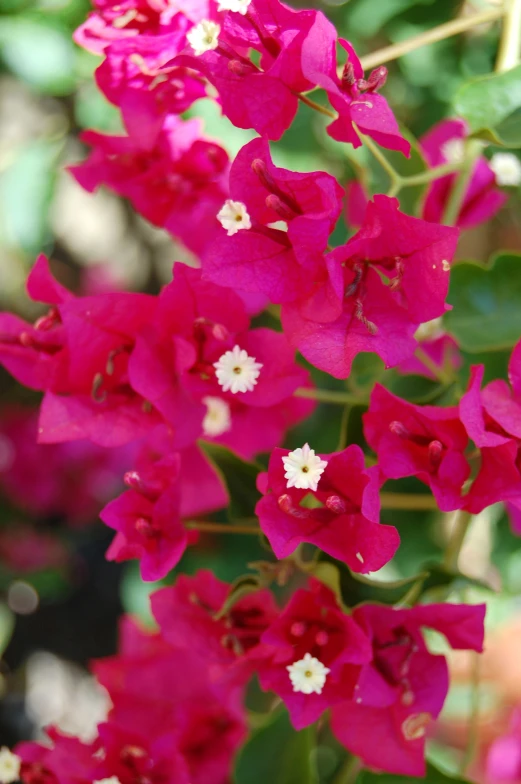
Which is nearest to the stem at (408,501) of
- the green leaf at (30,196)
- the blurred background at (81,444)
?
the blurred background at (81,444)

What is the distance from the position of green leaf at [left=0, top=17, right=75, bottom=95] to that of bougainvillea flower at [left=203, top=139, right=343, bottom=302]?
50 centimetres

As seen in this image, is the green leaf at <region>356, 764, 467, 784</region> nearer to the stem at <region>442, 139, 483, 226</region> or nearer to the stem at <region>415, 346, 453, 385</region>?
the stem at <region>415, 346, 453, 385</region>

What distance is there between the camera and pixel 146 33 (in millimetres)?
682

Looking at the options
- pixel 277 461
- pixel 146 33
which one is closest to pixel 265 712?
pixel 277 461

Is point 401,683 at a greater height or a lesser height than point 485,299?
lesser

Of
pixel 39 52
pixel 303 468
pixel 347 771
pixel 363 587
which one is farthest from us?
pixel 39 52

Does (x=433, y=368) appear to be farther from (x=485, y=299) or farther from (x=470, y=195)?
(x=470, y=195)

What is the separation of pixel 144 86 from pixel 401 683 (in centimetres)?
53

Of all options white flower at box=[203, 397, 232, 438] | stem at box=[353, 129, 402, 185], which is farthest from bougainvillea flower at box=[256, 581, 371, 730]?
stem at box=[353, 129, 402, 185]

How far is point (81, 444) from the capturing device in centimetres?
148

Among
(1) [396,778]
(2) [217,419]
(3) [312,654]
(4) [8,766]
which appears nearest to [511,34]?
(2) [217,419]

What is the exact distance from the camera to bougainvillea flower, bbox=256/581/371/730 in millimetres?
599

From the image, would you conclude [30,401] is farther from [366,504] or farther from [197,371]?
[366,504]

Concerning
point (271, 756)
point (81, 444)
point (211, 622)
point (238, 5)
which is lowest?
point (81, 444)
